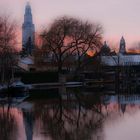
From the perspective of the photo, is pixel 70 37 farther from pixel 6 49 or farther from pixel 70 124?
pixel 70 124

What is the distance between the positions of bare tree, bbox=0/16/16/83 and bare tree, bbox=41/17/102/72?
775 inches

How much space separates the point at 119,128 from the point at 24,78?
4933 cm

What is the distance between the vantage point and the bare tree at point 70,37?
243 ft

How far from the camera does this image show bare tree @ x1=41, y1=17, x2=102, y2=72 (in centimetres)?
7394

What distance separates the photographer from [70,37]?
2953 inches

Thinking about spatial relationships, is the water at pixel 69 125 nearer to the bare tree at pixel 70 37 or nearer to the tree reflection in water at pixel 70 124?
the tree reflection in water at pixel 70 124

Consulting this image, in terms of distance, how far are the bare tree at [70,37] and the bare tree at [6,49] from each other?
1967cm

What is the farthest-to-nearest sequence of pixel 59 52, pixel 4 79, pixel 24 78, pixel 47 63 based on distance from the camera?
pixel 47 63 → pixel 59 52 → pixel 24 78 → pixel 4 79

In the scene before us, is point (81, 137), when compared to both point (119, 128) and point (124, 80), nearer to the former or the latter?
point (119, 128)

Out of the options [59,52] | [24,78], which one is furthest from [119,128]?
[59,52]

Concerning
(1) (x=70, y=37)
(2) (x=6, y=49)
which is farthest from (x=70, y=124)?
(1) (x=70, y=37)

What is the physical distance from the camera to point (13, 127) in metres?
19.9

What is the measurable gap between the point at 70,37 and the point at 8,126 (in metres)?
55.2

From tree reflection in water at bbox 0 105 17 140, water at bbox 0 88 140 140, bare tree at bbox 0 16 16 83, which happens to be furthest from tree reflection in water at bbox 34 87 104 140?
bare tree at bbox 0 16 16 83
